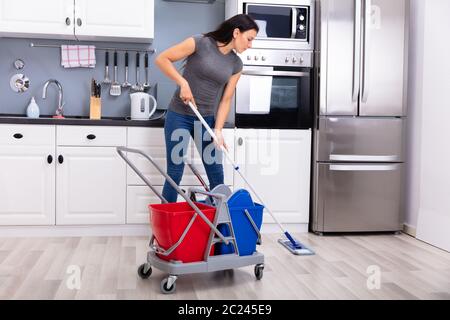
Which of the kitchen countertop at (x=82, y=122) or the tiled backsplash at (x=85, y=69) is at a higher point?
the tiled backsplash at (x=85, y=69)

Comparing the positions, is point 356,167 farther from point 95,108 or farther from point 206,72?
point 95,108

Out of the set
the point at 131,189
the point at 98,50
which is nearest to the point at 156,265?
the point at 131,189

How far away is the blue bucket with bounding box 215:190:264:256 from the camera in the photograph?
247 cm

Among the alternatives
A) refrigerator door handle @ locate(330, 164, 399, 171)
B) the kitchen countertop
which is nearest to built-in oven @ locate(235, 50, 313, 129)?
the kitchen countertop

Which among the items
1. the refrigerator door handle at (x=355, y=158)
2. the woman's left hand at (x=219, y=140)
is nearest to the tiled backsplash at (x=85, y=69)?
the woman's left hand at (x=219, y=140)

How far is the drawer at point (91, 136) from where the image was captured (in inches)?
137

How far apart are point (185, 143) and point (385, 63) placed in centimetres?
156

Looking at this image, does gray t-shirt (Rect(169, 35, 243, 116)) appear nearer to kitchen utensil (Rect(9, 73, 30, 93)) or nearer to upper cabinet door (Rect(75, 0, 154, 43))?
upper cabinet door (Rect(75, 0, 154, 43))

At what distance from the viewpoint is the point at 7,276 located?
2547mm

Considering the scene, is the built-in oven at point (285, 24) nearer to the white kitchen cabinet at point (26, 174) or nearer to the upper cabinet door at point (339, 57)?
the upper cabinet door at point (339, 57)

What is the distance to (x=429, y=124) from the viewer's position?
11.7 ft

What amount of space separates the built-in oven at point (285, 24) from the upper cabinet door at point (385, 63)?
41 centimetres

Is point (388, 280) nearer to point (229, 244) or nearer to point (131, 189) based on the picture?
point (229, 244)

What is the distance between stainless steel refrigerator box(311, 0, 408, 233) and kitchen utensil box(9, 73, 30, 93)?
2.09 metres
